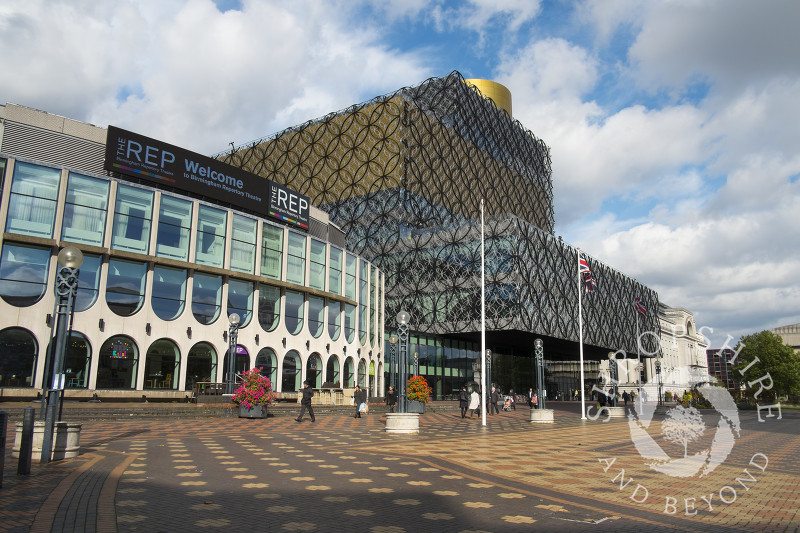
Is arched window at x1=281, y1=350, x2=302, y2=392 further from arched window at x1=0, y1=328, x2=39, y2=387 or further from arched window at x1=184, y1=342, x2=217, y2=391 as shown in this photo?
arched window at x1=0, y1=328, x2=39, y2=387

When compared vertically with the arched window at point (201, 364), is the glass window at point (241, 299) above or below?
above

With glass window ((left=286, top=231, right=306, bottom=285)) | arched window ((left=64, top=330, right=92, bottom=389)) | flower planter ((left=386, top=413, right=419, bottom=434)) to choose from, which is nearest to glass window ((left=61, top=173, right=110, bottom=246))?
arched window ((left=64, top=330, right=92, bottom=389))

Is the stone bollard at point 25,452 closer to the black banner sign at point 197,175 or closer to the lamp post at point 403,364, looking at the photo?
the lamp post at point 403,364

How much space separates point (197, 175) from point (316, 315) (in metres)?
15.0

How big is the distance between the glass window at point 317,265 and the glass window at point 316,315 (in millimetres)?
1158

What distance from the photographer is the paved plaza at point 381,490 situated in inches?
313

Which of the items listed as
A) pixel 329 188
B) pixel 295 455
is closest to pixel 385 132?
pixel 329 188

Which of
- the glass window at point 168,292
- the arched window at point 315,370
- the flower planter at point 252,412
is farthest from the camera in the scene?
the arched window at point 315,370

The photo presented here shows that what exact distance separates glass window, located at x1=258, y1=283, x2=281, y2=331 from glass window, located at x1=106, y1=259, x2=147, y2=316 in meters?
9.32

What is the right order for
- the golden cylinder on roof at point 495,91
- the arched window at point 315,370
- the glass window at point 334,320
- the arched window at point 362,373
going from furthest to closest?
1. the golden cylinder on roof at point 495,91
2. the arched window at point 362,373
3. the glass window at point 334,320
4. the arched window at point 315,370

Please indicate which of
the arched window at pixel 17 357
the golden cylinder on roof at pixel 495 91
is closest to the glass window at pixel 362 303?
the arched window at pixel 17 357

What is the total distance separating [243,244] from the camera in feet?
141

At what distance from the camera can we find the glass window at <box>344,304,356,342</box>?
52.2 metres
